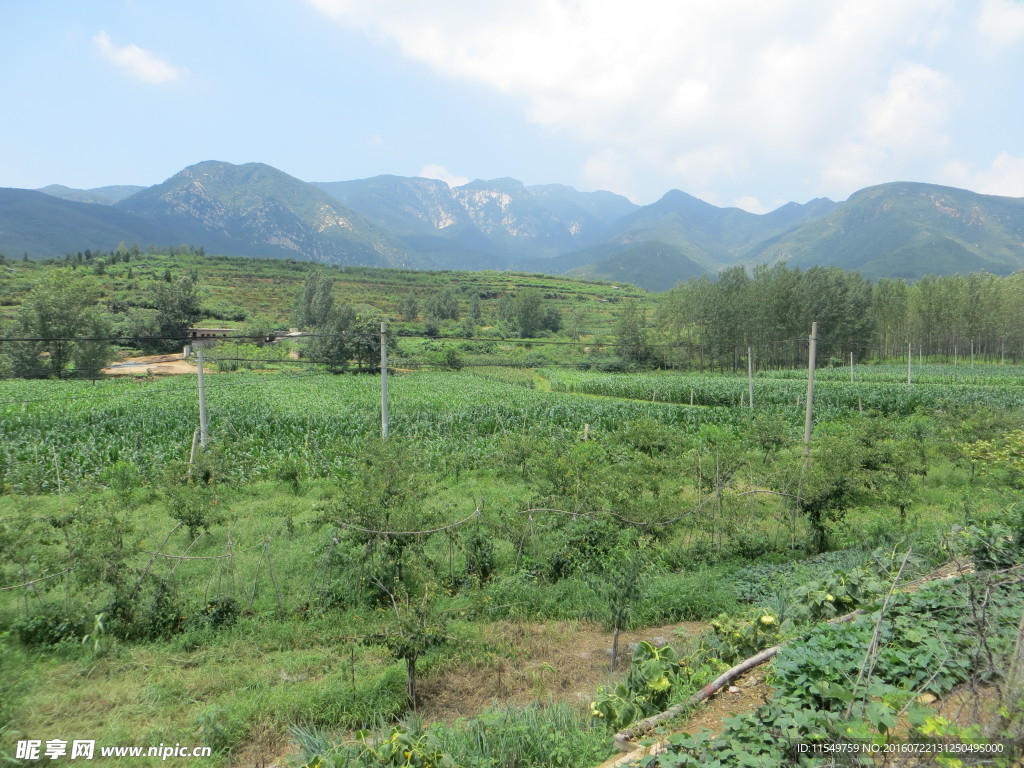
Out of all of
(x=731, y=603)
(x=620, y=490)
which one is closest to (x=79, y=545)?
(x=620, y=490)

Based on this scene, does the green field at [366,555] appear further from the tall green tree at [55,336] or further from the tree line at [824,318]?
the tree line at [824,318]

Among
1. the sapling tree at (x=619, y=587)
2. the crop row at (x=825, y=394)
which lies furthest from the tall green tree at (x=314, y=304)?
the sapling tree at (x=619, y=587)

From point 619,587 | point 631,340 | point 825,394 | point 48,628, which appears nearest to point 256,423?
point 48,628

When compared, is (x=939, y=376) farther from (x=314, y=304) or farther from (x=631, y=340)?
(x=314, y=304)

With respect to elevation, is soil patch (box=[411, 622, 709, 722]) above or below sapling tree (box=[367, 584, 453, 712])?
below

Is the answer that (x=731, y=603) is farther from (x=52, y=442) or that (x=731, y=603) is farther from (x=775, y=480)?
(x=52, y=442)

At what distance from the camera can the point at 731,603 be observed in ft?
25.2

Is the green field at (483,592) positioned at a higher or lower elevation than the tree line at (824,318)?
lower

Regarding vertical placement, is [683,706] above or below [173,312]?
below

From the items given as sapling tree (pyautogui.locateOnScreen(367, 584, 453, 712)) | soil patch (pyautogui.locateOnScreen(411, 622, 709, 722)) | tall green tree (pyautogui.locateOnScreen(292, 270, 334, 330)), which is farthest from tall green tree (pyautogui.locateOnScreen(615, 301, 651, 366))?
sapling tree (pyautogui.locateOnScreen(367, 584, 453, 712))

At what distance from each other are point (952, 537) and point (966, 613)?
139 inches

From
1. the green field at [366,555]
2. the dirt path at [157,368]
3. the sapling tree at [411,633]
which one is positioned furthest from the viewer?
the dirt path at [157,368]

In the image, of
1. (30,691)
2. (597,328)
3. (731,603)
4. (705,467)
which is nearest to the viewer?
(30,691)

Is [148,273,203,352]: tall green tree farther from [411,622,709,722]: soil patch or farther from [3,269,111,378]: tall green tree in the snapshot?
[411,622,709,722]: soil patch
